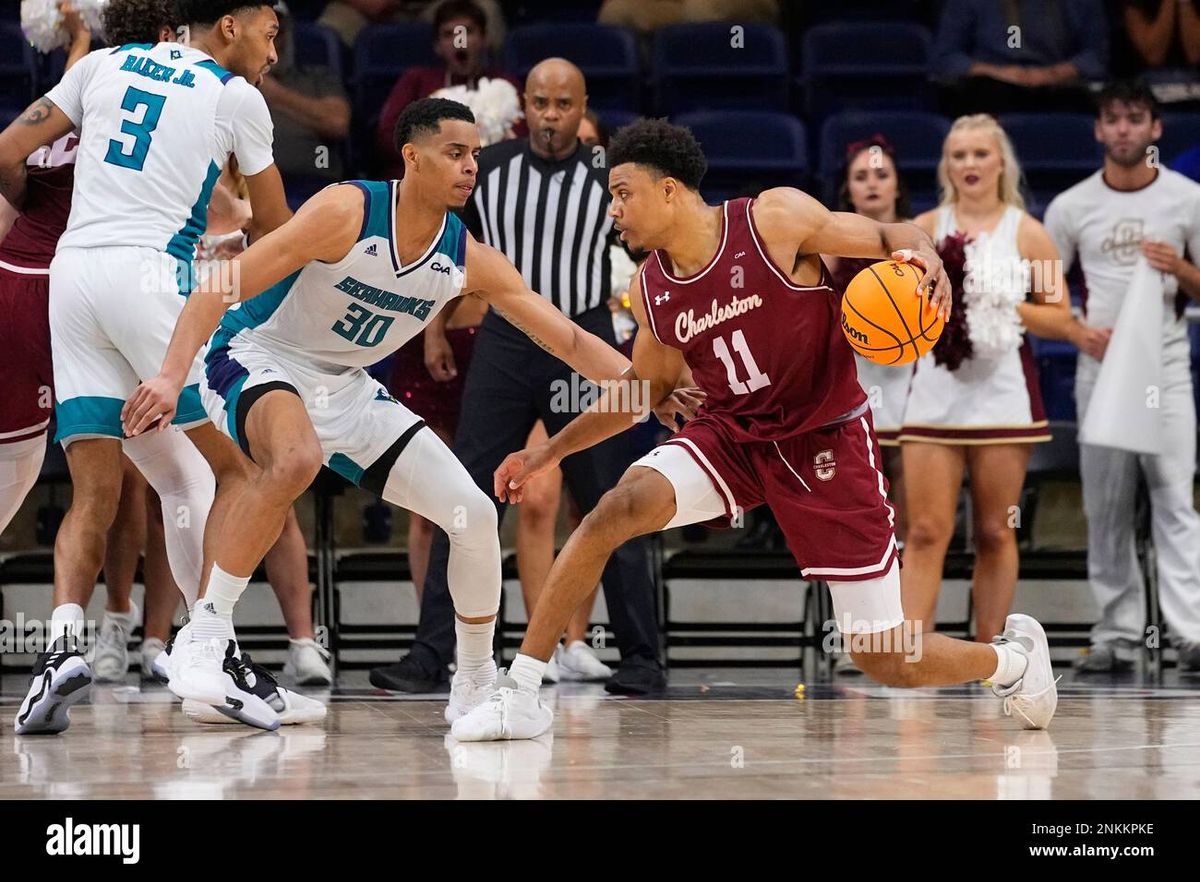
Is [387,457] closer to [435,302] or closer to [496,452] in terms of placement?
[435,302]

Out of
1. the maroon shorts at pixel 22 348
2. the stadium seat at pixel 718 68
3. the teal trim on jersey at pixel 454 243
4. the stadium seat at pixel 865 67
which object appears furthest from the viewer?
the stadium seat at pixel 865 67

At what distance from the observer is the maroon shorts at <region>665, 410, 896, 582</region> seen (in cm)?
432

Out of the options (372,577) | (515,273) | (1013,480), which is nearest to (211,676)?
(515,273)

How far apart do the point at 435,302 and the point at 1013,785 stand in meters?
2.00

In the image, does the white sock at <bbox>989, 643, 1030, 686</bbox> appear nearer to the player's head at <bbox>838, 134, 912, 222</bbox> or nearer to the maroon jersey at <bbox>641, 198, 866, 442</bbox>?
the maroon jersey at <bbox>641, 198, 866, 442</bbox>

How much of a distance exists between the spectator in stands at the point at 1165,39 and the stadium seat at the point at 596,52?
2.72 meters

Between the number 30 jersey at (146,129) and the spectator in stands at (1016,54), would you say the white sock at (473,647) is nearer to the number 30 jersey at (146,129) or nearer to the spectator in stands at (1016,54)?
the number 30 jersey at (146,129)

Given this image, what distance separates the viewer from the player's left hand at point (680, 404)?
182 inches

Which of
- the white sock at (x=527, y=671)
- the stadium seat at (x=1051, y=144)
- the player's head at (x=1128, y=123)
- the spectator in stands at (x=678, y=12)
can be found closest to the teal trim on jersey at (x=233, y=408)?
the white sock at (x=527, y=671)

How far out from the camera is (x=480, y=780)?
143 inches

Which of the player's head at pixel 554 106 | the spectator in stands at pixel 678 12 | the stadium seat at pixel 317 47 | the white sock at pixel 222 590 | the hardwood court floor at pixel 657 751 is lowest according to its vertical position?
the hardwood court floor at pixel 657 751

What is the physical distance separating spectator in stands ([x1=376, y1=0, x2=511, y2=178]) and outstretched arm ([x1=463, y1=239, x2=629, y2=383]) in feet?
9.50

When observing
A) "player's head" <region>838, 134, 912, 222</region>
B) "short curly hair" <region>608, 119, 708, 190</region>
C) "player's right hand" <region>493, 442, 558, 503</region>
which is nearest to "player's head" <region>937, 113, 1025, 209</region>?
"player's head" <region>838, 134, 912, 222</region>

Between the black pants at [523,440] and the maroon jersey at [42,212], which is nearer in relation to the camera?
the maroon jersey at [42,212]
